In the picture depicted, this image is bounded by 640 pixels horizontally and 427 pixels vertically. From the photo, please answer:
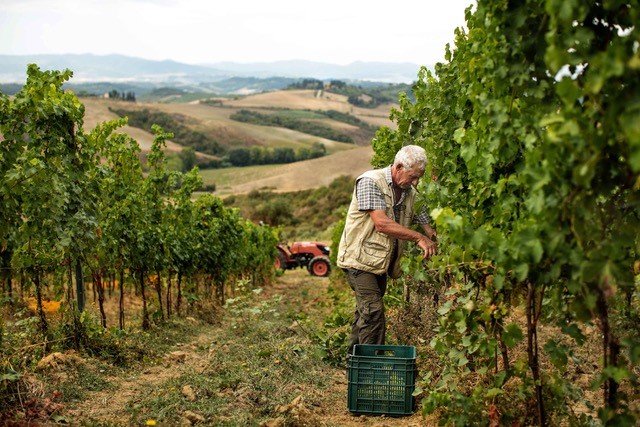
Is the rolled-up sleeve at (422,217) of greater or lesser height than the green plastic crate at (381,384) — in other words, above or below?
above

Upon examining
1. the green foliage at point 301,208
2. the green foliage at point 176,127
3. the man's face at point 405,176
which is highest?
the man's face at point 405,176

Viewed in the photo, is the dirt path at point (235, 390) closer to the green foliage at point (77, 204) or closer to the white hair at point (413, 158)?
the green foliage at point (77, 204)

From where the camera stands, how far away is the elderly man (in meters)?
5.84

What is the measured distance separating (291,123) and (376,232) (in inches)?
3513

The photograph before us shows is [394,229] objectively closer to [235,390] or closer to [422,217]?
[422,217]

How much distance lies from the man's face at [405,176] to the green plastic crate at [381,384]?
1379 millimetres

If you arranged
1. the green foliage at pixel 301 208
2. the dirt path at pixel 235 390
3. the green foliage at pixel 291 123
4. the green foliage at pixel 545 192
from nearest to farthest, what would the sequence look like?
the green foliage at pixel 545 192 < the dirt path at pixel 235 390 < the green foliage at pixel 301 208 < the green foliage at pixel 291 123

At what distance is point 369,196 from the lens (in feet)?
19.2

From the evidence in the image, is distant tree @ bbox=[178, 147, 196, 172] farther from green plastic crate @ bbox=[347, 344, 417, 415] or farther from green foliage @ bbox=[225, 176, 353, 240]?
green plastic crate @ bbox=[347, 344, 417, 415]

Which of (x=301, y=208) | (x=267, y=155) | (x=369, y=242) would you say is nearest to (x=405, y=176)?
(x=369, y=242)

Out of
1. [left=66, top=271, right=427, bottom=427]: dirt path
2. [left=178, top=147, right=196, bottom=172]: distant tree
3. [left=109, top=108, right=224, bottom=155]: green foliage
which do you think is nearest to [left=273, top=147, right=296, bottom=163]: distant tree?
[left=109, top=108, right=224, bottom=155]: green foliage

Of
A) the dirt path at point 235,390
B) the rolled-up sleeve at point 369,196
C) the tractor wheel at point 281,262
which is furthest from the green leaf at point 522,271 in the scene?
the tractor wheel at point 281,262

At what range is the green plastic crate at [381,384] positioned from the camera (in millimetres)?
5414

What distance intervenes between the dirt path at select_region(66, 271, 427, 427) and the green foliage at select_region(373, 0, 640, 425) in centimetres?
96
